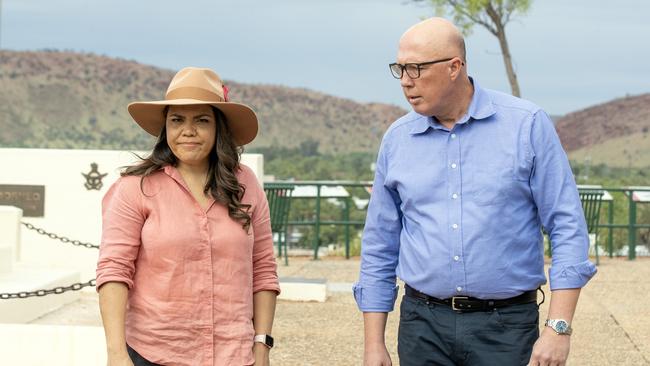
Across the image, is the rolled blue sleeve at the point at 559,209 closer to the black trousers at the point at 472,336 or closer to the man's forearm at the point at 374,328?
the black trousers at the point at 472,336

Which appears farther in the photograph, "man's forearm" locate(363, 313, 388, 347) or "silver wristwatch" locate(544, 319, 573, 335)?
"man's forearm" locate(363, 313, 388, 347)

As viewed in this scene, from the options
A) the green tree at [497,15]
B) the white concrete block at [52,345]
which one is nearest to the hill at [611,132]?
the green tree at [497,15]

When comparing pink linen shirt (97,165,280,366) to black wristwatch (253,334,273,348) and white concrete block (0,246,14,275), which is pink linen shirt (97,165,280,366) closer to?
black wristwatch (253,334,273,348)

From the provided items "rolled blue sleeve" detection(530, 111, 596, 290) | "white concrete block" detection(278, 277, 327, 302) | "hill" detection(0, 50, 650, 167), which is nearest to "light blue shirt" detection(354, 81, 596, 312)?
"rolled blue sleeve" detection(530, 111, 596, 290)

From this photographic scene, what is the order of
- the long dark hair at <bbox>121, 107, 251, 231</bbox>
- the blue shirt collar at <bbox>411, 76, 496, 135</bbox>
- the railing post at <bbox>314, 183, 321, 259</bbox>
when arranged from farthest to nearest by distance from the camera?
the railing post at <bbox>314, 183, 321, 259</bbox>, the blue shirt collar at <bbox>411, 76, 496, 135</bbox>, the long dark hair at <bbox>121, 107, 251, 231</bbox>

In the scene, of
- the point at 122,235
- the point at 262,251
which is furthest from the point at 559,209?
the point at 122,235

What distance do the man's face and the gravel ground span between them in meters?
4.99

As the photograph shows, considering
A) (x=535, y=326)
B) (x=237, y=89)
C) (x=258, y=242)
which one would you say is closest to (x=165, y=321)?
(x=258, y=242)

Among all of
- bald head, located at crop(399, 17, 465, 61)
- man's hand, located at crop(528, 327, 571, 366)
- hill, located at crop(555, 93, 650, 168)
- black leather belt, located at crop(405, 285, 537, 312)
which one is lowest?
man's hand, located at crop(528, 327, 571, 366)

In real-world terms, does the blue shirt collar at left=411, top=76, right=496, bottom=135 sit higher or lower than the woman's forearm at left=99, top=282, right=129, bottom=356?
higher

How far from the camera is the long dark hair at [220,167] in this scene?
403cm

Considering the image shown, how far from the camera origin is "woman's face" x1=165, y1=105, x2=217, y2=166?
4.05 m

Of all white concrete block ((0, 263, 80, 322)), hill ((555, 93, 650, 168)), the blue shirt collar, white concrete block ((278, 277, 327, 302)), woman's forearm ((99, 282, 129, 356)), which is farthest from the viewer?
hill ((555, 93, 650, 168))

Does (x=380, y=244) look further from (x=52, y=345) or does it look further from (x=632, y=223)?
(x=632, y=223)
